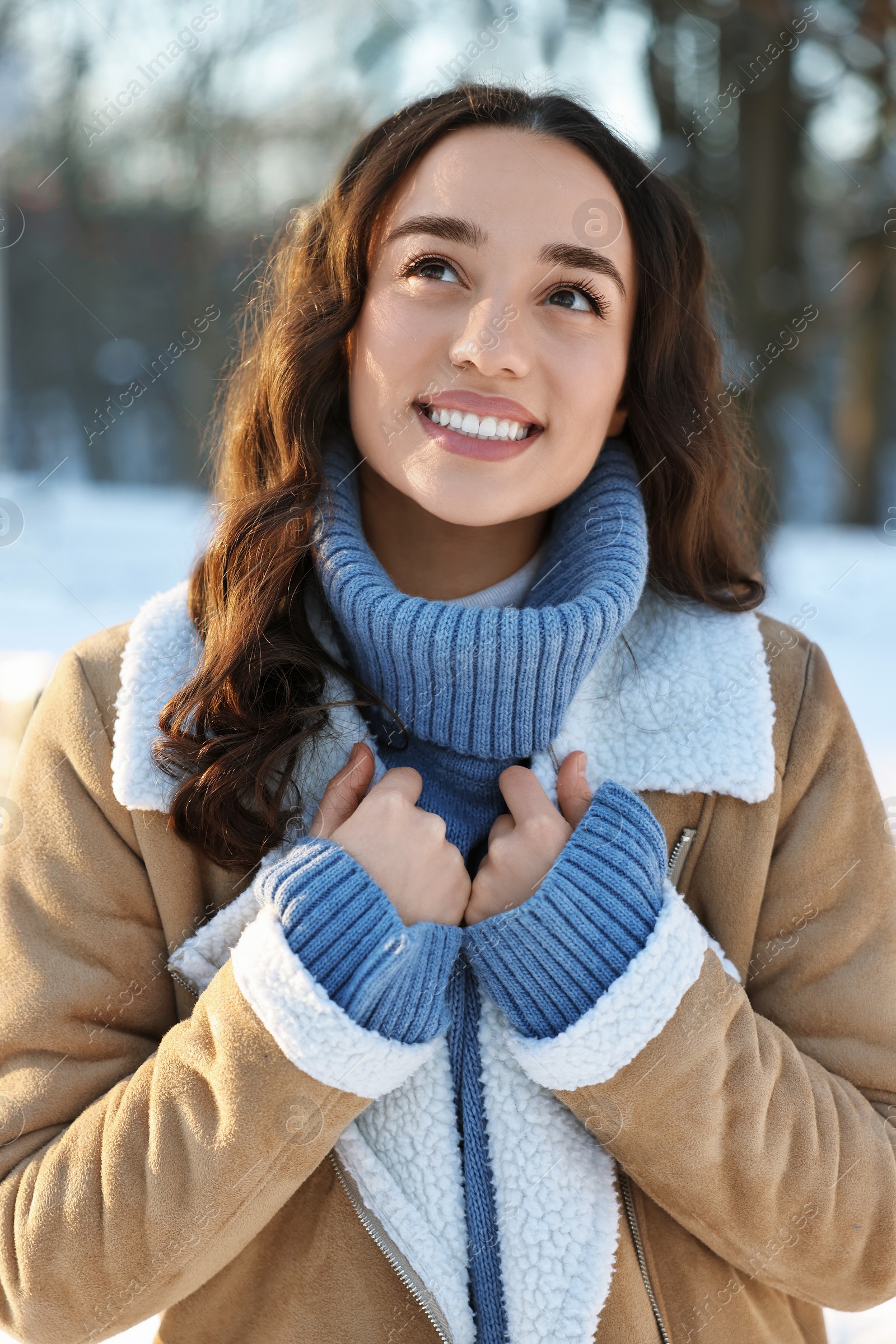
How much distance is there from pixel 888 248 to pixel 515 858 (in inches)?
302

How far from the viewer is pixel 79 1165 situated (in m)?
1.30

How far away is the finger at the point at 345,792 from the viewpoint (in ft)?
4.72

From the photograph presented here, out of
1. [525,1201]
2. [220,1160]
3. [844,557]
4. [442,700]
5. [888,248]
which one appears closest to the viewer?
[220,1160]

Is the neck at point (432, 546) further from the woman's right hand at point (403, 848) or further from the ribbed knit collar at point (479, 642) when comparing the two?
the woman's right hand at point (403, 848)

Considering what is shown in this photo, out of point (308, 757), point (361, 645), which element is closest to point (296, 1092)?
point (308, 757)

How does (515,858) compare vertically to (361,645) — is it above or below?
below

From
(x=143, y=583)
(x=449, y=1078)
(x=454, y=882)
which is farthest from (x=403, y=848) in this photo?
(x=143, y=583)

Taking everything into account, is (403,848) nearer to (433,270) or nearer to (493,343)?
(493,343)

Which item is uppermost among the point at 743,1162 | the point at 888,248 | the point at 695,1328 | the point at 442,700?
the point at 888,248

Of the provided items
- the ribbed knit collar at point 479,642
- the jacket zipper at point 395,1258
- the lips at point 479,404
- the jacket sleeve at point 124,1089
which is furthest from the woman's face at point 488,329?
the jacket zipper at point 395,1258

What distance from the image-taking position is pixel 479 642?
4.78 ft

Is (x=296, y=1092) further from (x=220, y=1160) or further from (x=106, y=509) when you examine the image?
(x=106, y=509)

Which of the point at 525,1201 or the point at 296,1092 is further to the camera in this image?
the point at 525,1201

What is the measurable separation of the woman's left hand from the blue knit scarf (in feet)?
0.24
